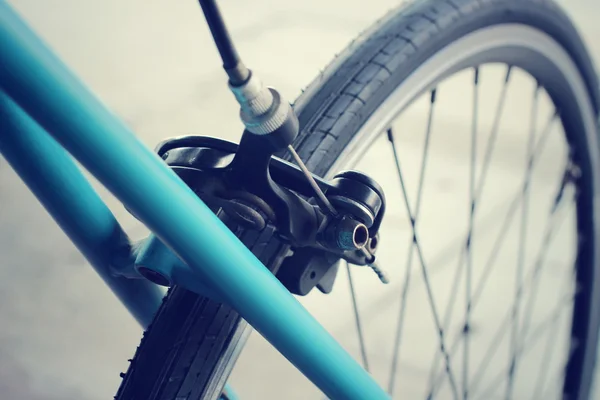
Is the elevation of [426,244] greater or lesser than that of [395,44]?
greater

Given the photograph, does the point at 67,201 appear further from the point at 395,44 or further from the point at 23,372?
the point at 23,372

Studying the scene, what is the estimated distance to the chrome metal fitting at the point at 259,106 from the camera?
227 mm

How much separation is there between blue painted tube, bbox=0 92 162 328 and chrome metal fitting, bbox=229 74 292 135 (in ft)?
0.31

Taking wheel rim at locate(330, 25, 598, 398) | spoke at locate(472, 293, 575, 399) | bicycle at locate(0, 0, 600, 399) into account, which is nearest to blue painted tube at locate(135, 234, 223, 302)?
bicycle at locate(0, 0, 600, 399)

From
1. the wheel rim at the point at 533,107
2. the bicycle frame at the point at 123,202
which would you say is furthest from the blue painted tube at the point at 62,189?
Result: the wheel rim at the point at 533,107

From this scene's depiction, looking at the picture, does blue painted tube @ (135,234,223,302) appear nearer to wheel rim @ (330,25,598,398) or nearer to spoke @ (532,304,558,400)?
wheel rim @ (330,25,598,398)


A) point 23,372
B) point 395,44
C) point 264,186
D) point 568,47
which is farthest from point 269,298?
point 23,372

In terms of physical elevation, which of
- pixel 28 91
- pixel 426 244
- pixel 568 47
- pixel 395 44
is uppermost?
pixel 426 244

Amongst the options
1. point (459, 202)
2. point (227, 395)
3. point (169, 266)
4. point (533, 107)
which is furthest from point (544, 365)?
point (169, 266)

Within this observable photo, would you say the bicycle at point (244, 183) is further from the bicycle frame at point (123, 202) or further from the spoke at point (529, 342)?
the spoke at point (529, 342)

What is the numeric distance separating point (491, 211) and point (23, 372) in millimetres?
→ 744

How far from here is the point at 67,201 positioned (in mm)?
287

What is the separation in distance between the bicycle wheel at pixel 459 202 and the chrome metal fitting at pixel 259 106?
11 cm

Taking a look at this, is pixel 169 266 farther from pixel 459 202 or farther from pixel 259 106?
pixel 459 202
